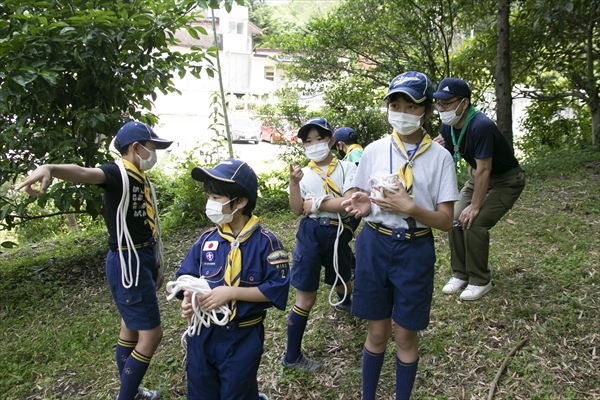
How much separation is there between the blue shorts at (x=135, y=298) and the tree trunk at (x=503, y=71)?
19.3 ft

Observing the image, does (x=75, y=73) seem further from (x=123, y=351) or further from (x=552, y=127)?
(x=552, y=127)

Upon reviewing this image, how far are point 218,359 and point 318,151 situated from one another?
1.53 metres

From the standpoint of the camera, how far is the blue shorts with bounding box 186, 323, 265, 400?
2119mm

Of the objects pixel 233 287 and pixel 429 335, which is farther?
pixel 429 335

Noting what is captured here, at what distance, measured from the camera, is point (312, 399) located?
2.93m

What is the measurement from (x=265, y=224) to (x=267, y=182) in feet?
6.01

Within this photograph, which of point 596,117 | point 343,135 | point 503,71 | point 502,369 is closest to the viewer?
point 502,369

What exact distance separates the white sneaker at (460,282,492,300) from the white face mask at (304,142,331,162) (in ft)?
5.81

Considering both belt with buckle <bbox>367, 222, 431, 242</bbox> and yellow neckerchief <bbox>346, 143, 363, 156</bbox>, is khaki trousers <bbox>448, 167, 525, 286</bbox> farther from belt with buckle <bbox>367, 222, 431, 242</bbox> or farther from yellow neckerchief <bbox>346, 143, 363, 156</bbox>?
belt with buckle <bbox>367, 222, 431, 242</bbox>

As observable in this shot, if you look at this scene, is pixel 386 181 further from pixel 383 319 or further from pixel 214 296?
pixel 214 296

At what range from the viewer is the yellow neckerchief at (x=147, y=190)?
275 centimetres

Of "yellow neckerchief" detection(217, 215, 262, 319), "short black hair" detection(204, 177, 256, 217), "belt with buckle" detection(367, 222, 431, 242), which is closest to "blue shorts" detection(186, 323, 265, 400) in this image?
"yellow neckerchief" detection(217, 215, 262, 319)

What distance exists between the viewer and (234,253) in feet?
7.20

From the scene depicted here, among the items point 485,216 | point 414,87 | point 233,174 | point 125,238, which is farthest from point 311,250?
point 485,216
